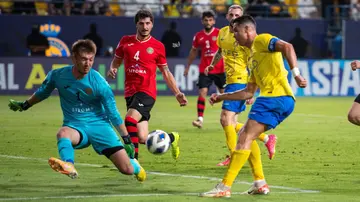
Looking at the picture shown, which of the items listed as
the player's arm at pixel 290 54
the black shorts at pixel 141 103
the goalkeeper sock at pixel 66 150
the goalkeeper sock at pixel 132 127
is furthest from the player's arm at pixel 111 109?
the black shorts at pixel 141 103

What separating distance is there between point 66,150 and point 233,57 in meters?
4.51

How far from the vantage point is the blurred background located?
96.8ft

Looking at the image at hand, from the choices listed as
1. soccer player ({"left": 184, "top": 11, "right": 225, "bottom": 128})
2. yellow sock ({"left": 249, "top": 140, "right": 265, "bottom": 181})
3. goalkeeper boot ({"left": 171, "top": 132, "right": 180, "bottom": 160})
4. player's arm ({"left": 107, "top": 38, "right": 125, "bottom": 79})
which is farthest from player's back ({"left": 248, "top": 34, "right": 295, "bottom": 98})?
soccer player ({"left": 184, "top": 11, "right": 225, "bottom": 128})

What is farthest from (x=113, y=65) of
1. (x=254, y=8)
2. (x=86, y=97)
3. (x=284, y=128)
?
(x=254, y=8)

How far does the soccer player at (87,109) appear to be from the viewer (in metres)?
9.88

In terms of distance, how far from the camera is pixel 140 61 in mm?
12562

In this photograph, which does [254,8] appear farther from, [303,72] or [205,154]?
[205,154]

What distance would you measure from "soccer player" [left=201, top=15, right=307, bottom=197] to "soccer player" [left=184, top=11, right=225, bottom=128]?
9496mm

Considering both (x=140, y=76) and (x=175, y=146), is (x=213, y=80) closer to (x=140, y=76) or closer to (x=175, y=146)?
(x=140, y=76)

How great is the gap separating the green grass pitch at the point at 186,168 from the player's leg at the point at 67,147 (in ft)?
1.14

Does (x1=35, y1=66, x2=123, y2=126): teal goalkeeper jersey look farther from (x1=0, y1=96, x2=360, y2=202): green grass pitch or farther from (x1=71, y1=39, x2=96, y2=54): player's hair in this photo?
(x1=0, y1=96, x2=360, y2=202): green grass pitch

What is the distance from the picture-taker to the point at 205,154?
Result: 14.2 meters

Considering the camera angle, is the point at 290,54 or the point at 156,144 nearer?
the point at 290,54

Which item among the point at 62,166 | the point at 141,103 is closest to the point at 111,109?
the point at 62,166
